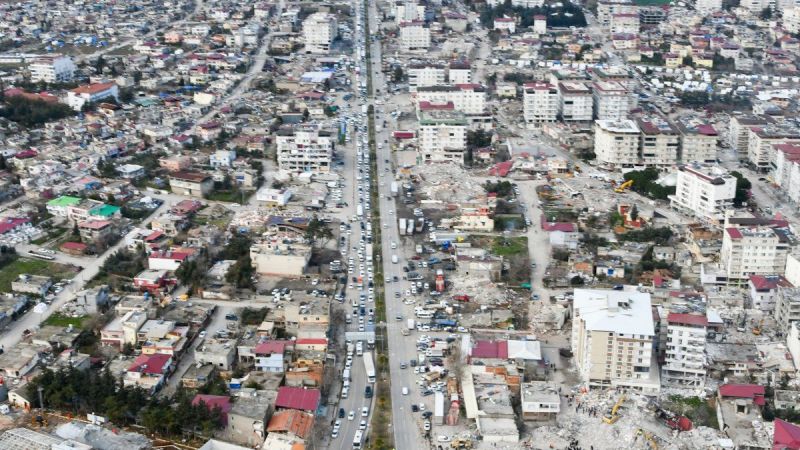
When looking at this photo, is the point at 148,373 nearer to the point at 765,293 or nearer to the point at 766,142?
the point at 765,293

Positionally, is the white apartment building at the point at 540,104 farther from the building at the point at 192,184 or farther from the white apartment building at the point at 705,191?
the building at the point at 192,184

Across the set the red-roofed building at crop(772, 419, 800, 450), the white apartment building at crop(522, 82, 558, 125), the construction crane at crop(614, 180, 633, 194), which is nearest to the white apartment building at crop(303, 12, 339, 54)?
the white apartment building at crop(522, 82, 558, 125)

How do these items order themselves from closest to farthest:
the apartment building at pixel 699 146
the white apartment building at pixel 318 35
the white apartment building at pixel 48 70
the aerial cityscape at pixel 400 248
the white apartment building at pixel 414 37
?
1. the aerial cityscape at pixel 400 248
2. the apartment building at pixel 699 146
3. the white apartment building at pixel 48 70
4. the white apartment building at pixel 318 35
5. the white apartment building at pixel 414 37

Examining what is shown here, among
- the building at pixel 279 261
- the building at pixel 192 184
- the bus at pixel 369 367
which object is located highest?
the building at pixel 192 184

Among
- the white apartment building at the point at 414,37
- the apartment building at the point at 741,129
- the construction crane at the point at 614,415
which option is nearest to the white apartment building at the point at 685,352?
the construction crane at the point at 614,415

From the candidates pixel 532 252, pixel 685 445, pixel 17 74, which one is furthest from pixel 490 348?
pixel 17 74

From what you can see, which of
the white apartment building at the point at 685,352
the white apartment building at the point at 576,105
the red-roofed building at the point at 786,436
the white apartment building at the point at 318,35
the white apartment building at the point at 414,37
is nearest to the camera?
the red-roofed building at the point at 786,436
